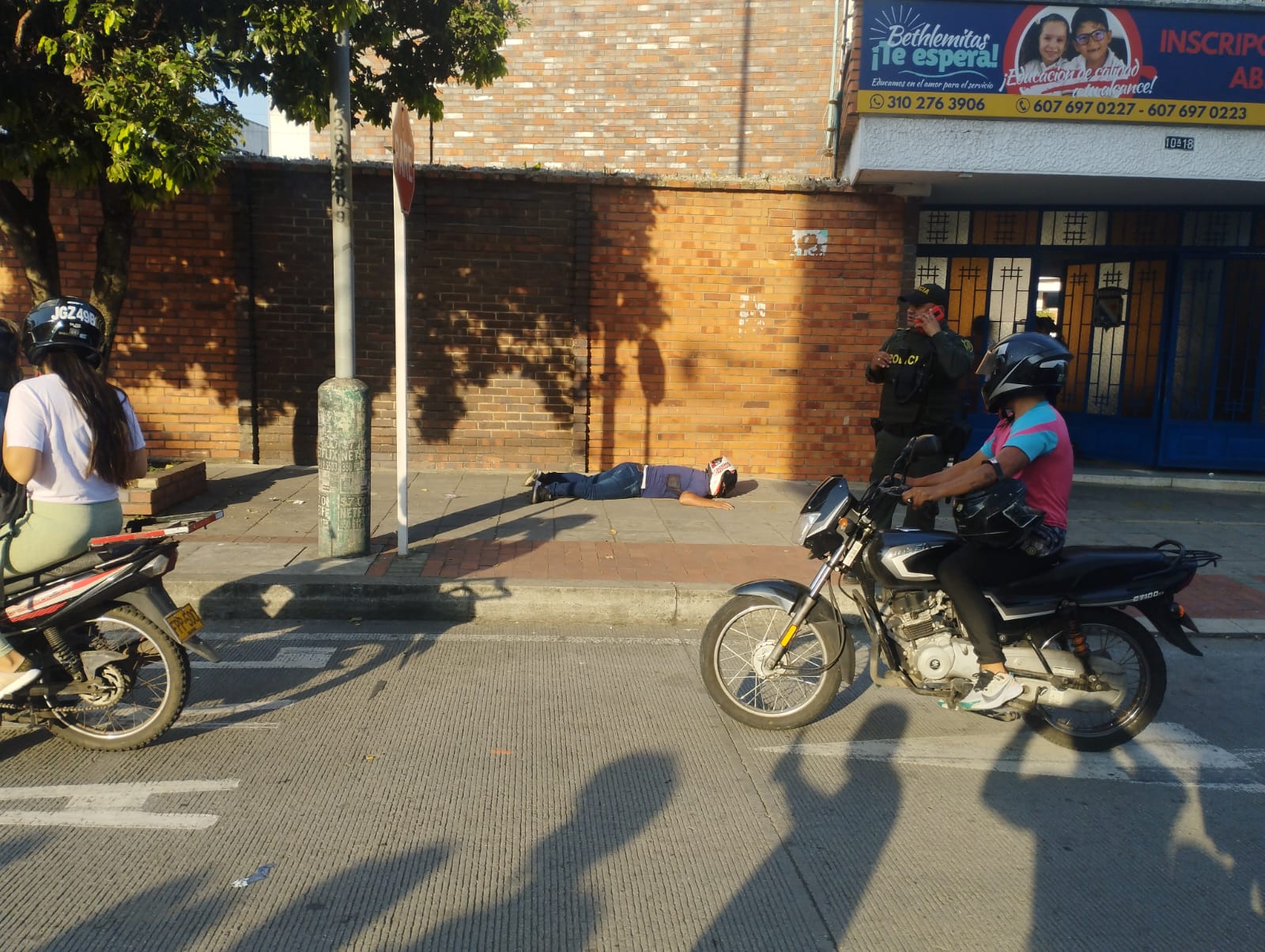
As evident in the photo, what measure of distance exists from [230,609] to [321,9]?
12.4 feet

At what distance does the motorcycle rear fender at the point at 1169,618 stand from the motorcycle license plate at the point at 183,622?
406 cm

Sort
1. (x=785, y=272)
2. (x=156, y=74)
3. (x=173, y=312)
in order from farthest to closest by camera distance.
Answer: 1. (x=785, y=272)
2. (x=173, y=312)
3. (x=156, y=74)

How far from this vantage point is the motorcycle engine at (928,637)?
4.48 m

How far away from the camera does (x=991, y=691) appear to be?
4410 mm

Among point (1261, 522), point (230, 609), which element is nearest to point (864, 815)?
point (230, 609)

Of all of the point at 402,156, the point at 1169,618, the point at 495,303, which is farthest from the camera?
the point at 495,303

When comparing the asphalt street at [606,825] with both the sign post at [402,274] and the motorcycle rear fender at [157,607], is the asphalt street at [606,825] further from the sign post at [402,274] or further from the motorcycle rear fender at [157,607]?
the sign post at [402,274]

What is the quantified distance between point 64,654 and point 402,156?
3825mm

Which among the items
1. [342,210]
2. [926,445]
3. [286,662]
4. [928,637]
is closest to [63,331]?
Answer: [286,662]

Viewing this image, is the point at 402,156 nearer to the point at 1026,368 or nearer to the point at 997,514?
the point at 1026,368

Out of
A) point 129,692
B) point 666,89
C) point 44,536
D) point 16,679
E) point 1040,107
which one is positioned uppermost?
point 666,89

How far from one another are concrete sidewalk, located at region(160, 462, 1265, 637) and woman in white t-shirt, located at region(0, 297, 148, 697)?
2.21m

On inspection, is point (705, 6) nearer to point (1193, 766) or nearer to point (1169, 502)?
point (1169, 502)

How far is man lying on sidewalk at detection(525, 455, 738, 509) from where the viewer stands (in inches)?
376
